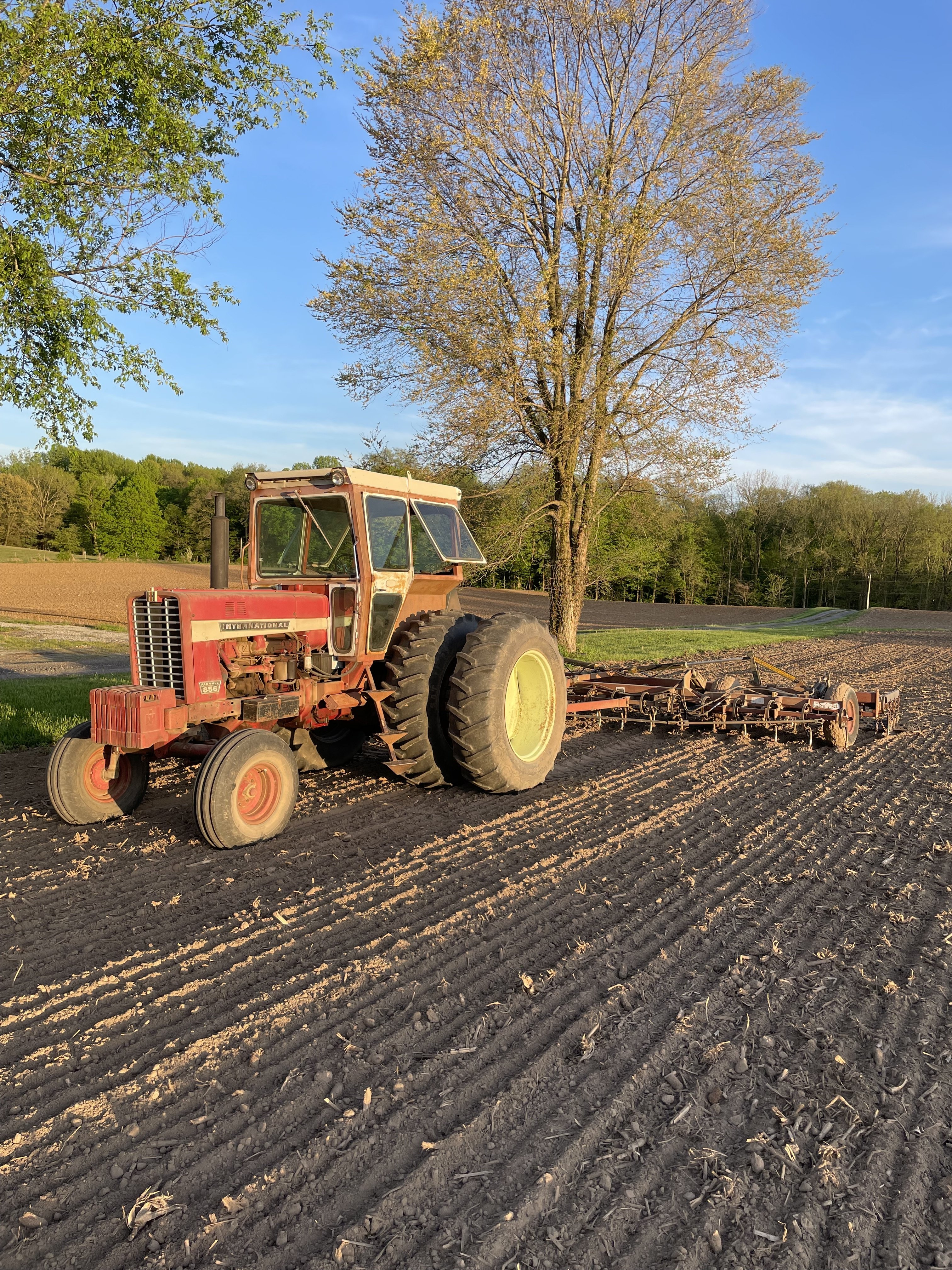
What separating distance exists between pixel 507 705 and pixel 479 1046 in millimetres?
3885

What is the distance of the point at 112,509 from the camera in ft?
246

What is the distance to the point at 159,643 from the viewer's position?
18.4 feet

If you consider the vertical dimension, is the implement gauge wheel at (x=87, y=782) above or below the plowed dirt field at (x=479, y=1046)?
above

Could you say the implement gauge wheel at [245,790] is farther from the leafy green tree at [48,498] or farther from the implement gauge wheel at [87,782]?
the leafy green tree at [48,498]

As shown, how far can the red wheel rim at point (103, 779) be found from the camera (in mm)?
5633

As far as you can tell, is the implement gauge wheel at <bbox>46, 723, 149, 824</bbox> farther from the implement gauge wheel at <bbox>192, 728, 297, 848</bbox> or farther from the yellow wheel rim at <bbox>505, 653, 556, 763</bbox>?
the yellow wheel rim at <bbox>505, 653, 556, 763</bbox>

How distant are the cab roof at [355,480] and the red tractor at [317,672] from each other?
0.02 meters

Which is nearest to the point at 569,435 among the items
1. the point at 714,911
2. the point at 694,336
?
the point at 694,336

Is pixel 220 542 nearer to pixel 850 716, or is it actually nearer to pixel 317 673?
pixel 317 673

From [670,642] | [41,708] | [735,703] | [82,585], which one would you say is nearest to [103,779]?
[41,708]

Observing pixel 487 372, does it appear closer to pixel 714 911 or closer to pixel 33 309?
pixel 33 309

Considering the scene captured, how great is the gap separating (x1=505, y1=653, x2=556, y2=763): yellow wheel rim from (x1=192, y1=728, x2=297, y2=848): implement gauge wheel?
2.22m

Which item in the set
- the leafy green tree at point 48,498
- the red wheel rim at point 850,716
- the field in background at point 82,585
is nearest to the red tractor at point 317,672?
the red wheel rim at point 850,716

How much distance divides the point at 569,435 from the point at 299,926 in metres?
11.6
